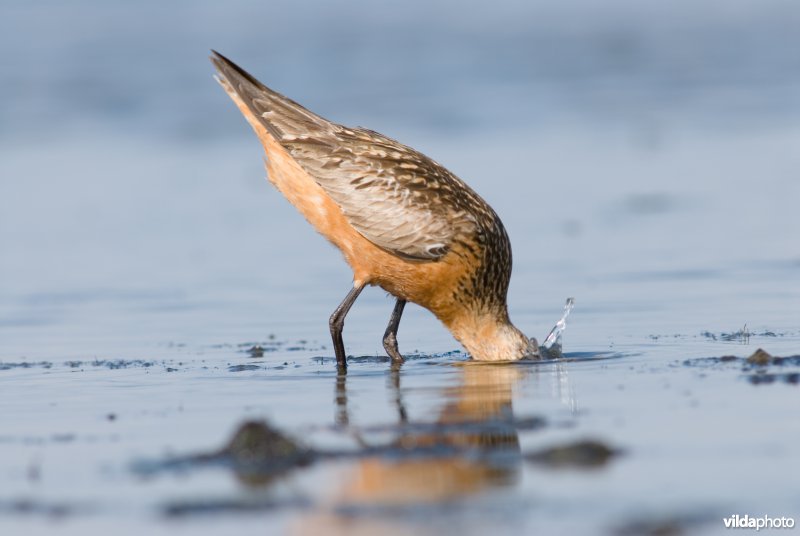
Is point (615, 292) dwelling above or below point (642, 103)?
below

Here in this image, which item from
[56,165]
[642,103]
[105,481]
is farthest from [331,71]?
[105,481]

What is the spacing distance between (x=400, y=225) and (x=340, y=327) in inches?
29.9

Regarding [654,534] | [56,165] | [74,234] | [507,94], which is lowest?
[654,534]

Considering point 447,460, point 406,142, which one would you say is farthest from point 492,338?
point 406,142

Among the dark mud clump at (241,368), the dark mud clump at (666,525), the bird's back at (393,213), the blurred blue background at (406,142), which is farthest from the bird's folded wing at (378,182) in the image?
the dark mud clump at (666,525)

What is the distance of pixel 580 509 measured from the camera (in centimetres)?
580

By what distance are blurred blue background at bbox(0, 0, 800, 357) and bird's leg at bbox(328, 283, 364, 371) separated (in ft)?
1.74

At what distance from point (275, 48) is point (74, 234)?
1130 cm

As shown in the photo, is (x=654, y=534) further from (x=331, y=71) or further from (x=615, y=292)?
(x=331, y=71)

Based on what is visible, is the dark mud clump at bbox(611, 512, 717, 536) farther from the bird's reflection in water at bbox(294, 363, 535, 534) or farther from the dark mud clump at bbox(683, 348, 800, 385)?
the dark mud clump at bbox(683, 348, 800, 385)

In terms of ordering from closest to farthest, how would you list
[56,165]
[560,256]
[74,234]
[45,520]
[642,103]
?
[45,520] → [560,256] → [74,234] → [56,165] → [642,103]

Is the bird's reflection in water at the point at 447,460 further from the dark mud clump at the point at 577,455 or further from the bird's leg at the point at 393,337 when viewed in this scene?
the bird's leg at the point at 393,337

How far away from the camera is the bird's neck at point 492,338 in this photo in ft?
32.2

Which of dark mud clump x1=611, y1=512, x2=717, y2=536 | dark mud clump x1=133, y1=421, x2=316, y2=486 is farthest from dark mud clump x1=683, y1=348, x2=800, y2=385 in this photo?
dark mud clump x1=133, y1=421, x2=316, y2=486
